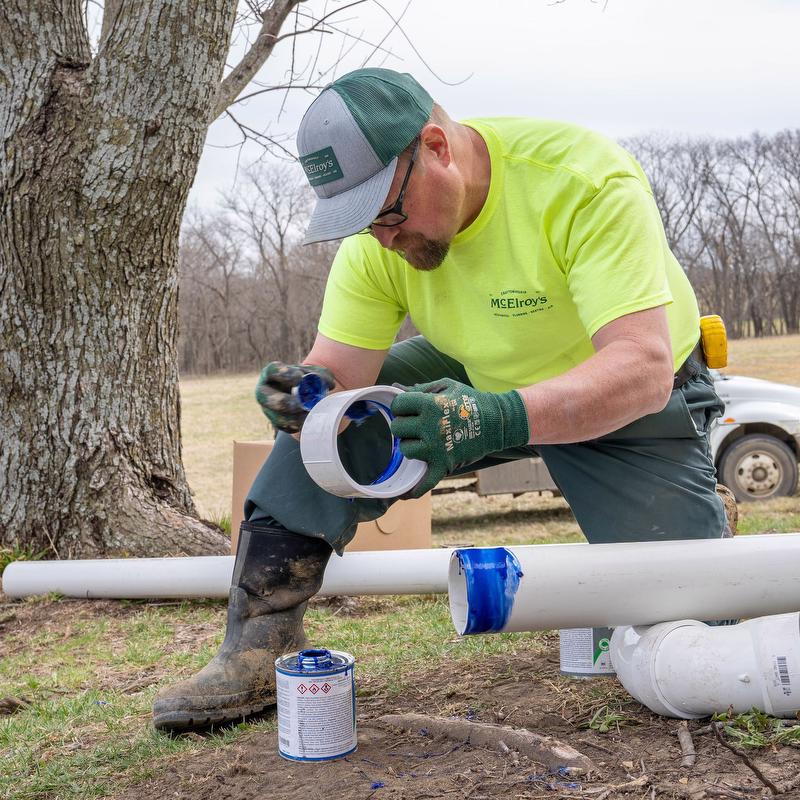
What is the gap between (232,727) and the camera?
7.45ft

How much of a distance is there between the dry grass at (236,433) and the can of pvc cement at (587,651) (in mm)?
3179

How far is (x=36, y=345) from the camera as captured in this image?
3.84 meters

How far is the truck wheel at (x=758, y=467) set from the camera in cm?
637

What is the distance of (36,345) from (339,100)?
233 centimetres

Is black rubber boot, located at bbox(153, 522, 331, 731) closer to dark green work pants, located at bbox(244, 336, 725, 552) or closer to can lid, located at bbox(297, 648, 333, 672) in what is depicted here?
dark green work pants, located at bbox(244, 336, 725, 552)

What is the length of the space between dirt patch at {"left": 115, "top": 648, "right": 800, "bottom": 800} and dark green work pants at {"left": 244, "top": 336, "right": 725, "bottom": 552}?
1.42 ft

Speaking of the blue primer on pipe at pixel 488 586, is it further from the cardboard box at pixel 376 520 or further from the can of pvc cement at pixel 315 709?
the cardboard box at pixel 376 520

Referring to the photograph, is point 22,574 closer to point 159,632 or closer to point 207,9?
point 159,632

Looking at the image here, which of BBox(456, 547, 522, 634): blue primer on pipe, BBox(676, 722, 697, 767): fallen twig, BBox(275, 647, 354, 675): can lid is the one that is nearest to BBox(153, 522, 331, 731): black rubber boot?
BBox(275, 647, 354, 675): can lid

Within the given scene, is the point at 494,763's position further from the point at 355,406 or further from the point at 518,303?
the point at 518,303

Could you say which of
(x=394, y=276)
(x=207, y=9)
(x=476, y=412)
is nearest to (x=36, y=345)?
(x=207, y=9)

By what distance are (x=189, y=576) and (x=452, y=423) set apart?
6.63 ft

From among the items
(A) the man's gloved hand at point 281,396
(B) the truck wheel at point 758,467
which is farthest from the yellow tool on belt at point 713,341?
(B) the truck wheel at point 758,467

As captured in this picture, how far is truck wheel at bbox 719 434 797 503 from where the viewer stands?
20.9ft
